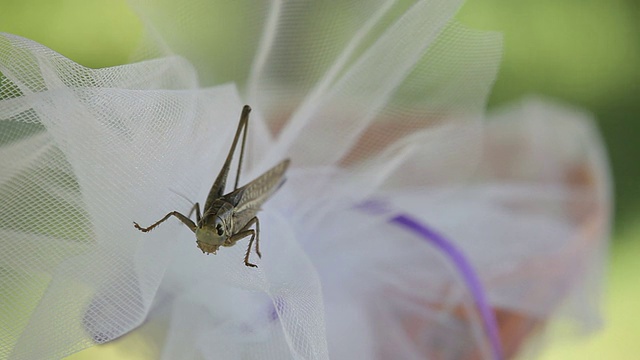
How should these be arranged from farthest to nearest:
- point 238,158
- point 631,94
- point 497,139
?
1. point 631,94
2. point 497,139
3. point 238,158

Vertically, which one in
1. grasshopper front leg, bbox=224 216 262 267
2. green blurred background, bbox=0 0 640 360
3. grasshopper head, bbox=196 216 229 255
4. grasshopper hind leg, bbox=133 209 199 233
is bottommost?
green blurred background, bbox=0 0 640 360

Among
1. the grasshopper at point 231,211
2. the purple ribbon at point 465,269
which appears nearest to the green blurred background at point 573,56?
the purple ribbon at point 465,269

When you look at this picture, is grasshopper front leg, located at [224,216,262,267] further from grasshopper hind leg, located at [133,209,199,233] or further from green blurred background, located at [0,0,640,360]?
green blurred background, located at [0,0,640,360]

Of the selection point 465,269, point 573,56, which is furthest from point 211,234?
point 573,56

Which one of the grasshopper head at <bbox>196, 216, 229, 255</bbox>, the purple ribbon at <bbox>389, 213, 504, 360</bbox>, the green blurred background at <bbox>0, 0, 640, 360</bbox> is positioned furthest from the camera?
the green blurred background at <bbox>0, 0, 640, 360</bbox>

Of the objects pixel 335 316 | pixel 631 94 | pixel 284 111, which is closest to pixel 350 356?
pixel 335 316

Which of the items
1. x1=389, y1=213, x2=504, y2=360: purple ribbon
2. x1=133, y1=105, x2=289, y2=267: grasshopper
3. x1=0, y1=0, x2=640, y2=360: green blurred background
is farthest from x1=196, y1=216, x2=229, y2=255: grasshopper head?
x1=0, y1=0, x2=640, y2=360: green blurred background

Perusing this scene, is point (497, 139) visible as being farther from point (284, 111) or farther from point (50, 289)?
point (50, 289)

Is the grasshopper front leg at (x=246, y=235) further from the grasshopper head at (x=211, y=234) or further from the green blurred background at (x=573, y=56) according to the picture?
the green blurred background at (x=573, y=56)
